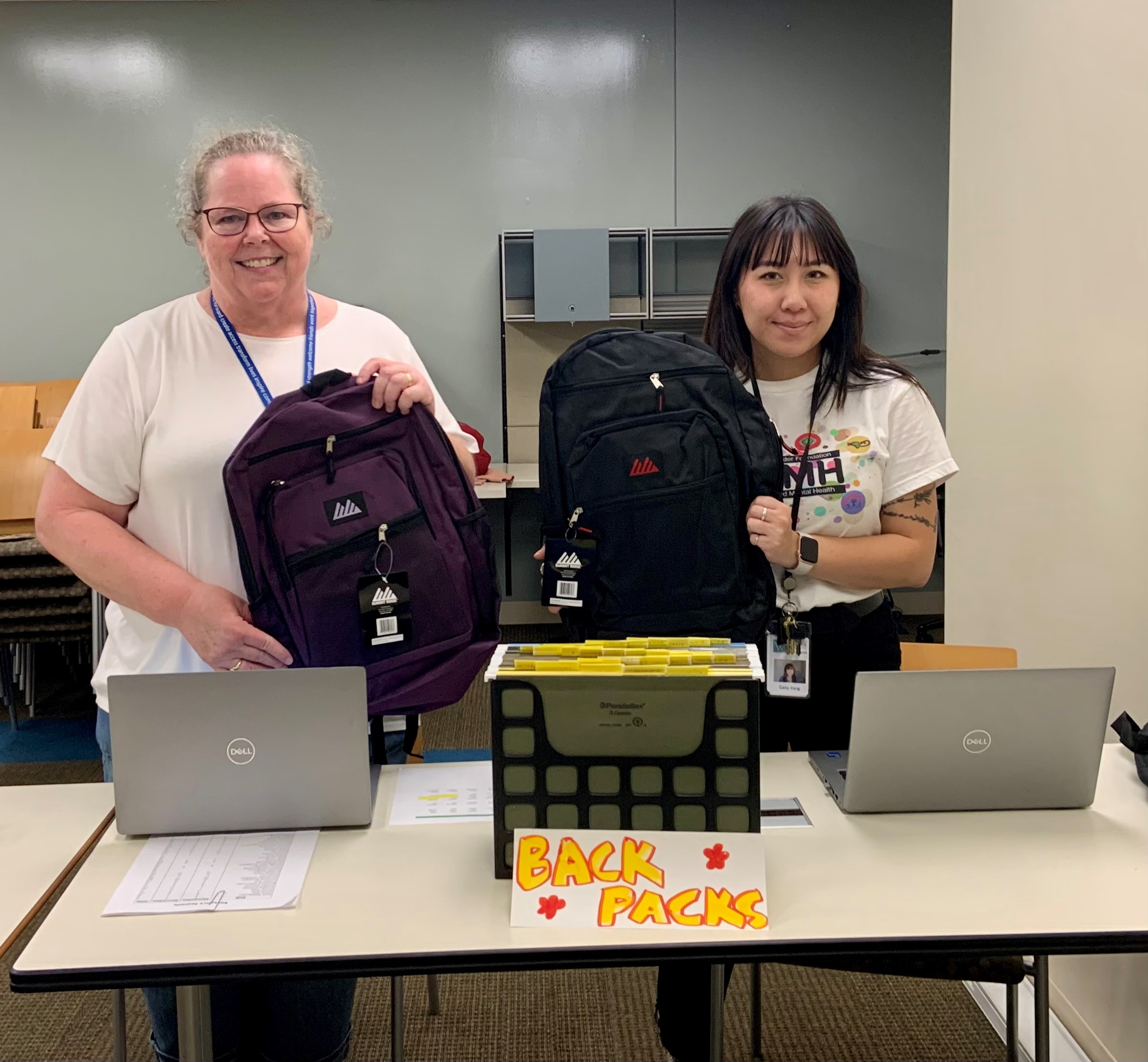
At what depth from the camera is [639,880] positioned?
1140mm

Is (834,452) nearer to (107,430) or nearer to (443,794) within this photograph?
(443,794)

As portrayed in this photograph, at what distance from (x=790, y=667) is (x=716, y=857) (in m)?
0.55

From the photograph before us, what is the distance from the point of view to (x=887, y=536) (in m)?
1.65

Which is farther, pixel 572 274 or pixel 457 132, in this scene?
pixel 457 132

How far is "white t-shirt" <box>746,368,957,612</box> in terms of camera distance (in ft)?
5.42

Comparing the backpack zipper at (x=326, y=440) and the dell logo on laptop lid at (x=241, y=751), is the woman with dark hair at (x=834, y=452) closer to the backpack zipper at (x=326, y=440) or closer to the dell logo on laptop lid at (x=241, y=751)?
the backpack zipper at (x=326, y=440)

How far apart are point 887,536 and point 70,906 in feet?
4.20

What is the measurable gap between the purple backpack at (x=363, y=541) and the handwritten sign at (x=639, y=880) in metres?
0.45

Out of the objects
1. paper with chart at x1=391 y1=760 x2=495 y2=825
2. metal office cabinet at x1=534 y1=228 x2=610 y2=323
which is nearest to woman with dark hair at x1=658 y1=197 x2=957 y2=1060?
paper with chart at x1=391 y1=760 x2=495 y2=825

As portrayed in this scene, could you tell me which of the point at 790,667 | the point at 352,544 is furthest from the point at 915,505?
the point at 352,544

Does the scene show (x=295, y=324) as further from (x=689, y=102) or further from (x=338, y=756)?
(x=689, y=102)

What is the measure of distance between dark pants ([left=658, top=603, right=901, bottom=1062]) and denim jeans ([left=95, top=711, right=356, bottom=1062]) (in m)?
0.51

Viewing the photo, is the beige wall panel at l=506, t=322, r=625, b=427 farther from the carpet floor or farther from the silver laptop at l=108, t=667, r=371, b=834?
the silver laptop at l=108, t=667, r=371, b=834

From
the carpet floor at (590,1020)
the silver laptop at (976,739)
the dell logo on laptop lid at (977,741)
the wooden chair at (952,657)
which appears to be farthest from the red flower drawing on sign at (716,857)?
the carpet floor at (590,1020)
